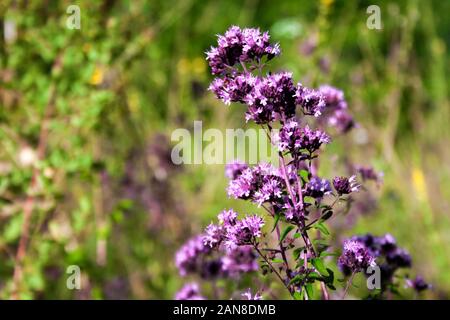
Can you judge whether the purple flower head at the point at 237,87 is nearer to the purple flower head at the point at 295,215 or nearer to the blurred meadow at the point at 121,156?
the purple flower head at the point at 295,215

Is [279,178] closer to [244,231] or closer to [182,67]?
[244,231]

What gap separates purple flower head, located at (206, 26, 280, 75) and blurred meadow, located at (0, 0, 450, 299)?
0.54m

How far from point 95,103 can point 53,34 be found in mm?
495

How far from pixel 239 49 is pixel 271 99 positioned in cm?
22

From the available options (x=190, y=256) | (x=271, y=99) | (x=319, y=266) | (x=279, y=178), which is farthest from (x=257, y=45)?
(x=190, y=256)

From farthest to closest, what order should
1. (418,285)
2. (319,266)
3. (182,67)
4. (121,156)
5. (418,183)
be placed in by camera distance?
(182,67) → (418,183) → (121,156) → (418,285) → (319,266)

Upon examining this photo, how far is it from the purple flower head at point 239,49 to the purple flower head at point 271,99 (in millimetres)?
99

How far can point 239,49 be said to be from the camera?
6.73ft

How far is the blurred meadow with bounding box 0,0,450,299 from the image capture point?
3303 mm

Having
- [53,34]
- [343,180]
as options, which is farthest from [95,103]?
[343,180]

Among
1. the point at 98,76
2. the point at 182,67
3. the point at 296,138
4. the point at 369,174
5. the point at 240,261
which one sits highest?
the point at 182,67

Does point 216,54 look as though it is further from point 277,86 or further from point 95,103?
point 95,103

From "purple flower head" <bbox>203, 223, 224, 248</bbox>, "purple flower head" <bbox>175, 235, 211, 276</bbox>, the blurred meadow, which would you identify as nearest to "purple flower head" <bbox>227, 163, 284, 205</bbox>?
"purple flower head" <bbox>203, 223, 224, 248</bbox>

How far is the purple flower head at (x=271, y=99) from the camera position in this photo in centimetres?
192
